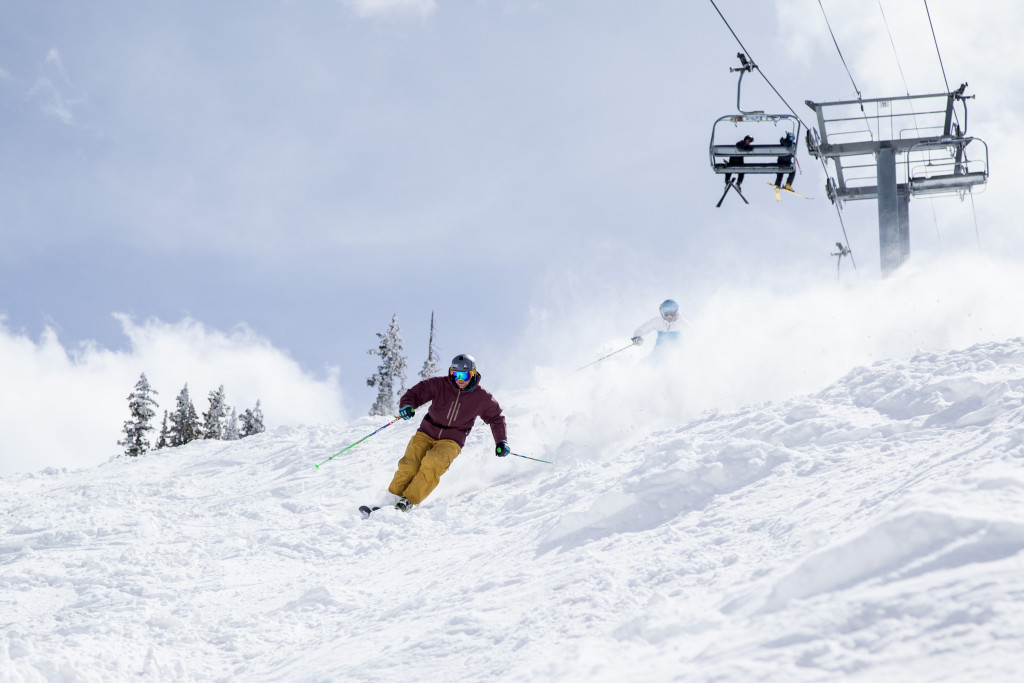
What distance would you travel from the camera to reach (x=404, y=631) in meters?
4.51

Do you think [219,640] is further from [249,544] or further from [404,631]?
[249,544]

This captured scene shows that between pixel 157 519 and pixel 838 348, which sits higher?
pixel 838 348

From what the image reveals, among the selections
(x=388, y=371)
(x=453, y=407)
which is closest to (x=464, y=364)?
(x=453, y=407)

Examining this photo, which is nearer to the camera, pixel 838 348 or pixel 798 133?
pixel 838 348

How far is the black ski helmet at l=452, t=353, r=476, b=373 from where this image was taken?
8.86 metres

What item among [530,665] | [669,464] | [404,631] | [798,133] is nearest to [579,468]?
[669,464]

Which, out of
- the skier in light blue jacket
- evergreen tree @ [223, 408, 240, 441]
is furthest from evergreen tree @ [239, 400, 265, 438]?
the skier in light blue jacket

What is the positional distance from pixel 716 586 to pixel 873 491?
1231mm

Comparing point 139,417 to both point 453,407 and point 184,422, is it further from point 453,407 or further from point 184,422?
point 453,407

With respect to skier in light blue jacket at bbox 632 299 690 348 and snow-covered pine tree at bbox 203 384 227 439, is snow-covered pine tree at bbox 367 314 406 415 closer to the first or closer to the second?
snow-covered pine tree at bbox 203 384 227 439

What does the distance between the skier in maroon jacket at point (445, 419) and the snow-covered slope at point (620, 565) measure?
0.45m

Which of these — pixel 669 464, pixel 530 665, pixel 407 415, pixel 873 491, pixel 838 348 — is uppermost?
pixel 838 348

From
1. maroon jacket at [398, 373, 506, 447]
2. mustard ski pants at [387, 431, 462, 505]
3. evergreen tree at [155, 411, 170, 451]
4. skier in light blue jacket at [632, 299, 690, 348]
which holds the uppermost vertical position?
evergreen tree at [155, 411, 170, 451]

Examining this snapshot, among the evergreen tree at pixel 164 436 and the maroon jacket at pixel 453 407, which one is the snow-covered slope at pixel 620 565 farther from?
the evergreen tree at pixel 164 436
